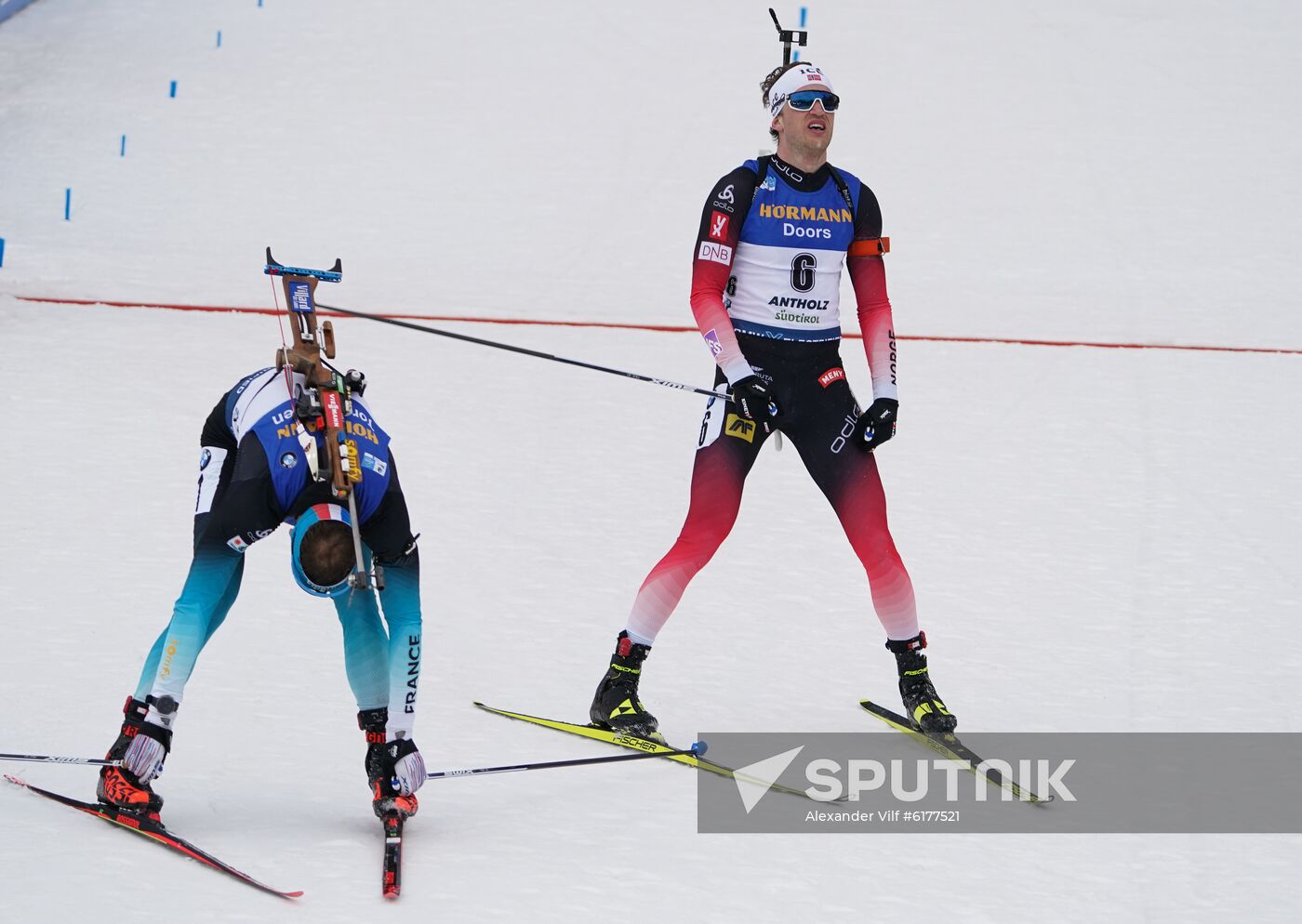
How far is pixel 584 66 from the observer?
15.0 metres

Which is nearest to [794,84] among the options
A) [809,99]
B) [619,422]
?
[809,99]

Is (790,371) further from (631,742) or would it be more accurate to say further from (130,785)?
(130,785)

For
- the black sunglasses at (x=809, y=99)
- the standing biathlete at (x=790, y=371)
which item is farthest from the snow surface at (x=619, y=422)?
the black sunglasses at (x=809, y=99)

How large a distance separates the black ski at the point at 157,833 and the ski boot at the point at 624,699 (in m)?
1.40

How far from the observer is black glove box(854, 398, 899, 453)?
5.18m

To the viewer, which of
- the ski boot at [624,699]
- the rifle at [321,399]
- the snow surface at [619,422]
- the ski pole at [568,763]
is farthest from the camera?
the ski boot at [624,699]

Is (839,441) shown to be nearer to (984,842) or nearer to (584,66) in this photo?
(984,842)

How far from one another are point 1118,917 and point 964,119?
429 inches

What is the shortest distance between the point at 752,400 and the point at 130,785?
205 centimetres

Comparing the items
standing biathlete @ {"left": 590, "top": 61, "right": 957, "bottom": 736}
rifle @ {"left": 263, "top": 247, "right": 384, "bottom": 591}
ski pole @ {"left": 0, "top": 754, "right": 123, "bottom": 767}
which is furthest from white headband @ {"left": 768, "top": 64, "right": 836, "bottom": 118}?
ski pole @ {"left": 0, "top": 754, "right": 123, "bottom": 767}

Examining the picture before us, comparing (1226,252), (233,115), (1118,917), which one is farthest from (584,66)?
(1118,917)

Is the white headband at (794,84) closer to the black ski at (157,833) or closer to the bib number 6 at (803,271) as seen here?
the bib number 6 at (803,271)

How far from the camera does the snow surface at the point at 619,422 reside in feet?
14.3

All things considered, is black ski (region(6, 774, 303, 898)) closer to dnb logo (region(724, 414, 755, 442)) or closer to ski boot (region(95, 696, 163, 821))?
ski boot (region(95, 696, 163, 821))
